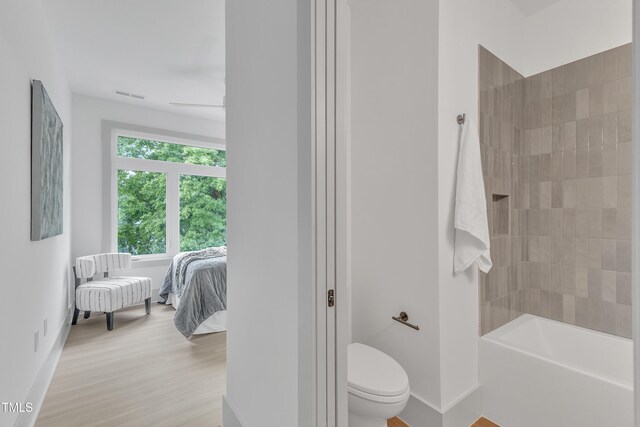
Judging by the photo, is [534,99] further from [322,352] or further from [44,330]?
[44,330]

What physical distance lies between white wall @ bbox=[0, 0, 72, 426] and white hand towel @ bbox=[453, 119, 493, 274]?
84.2 inches

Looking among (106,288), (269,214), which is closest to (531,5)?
(269,214)

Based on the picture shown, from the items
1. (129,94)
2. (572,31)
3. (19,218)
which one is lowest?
(19,218)

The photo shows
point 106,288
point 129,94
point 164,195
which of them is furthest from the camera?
point 164,195

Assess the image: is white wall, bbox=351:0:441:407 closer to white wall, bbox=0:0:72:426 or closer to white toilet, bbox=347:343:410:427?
white toilet, bbox=347:343:410:427

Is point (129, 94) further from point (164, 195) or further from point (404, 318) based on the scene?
point (404, 318)

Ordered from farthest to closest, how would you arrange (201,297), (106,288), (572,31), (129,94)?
(129,94), (106,288), (201,297), (572,31)

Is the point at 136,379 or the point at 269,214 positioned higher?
the point at 269,214

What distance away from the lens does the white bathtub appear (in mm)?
1543

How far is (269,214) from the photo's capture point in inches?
50.8

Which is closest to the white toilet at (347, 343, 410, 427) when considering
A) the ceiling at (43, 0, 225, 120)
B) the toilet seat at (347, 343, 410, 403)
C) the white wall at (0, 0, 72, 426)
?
the toilet seat at (347, 343, 410, 403)

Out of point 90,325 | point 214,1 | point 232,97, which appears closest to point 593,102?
point 232,97

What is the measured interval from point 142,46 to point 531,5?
307 cm

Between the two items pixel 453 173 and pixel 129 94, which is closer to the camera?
pixel 453 173
